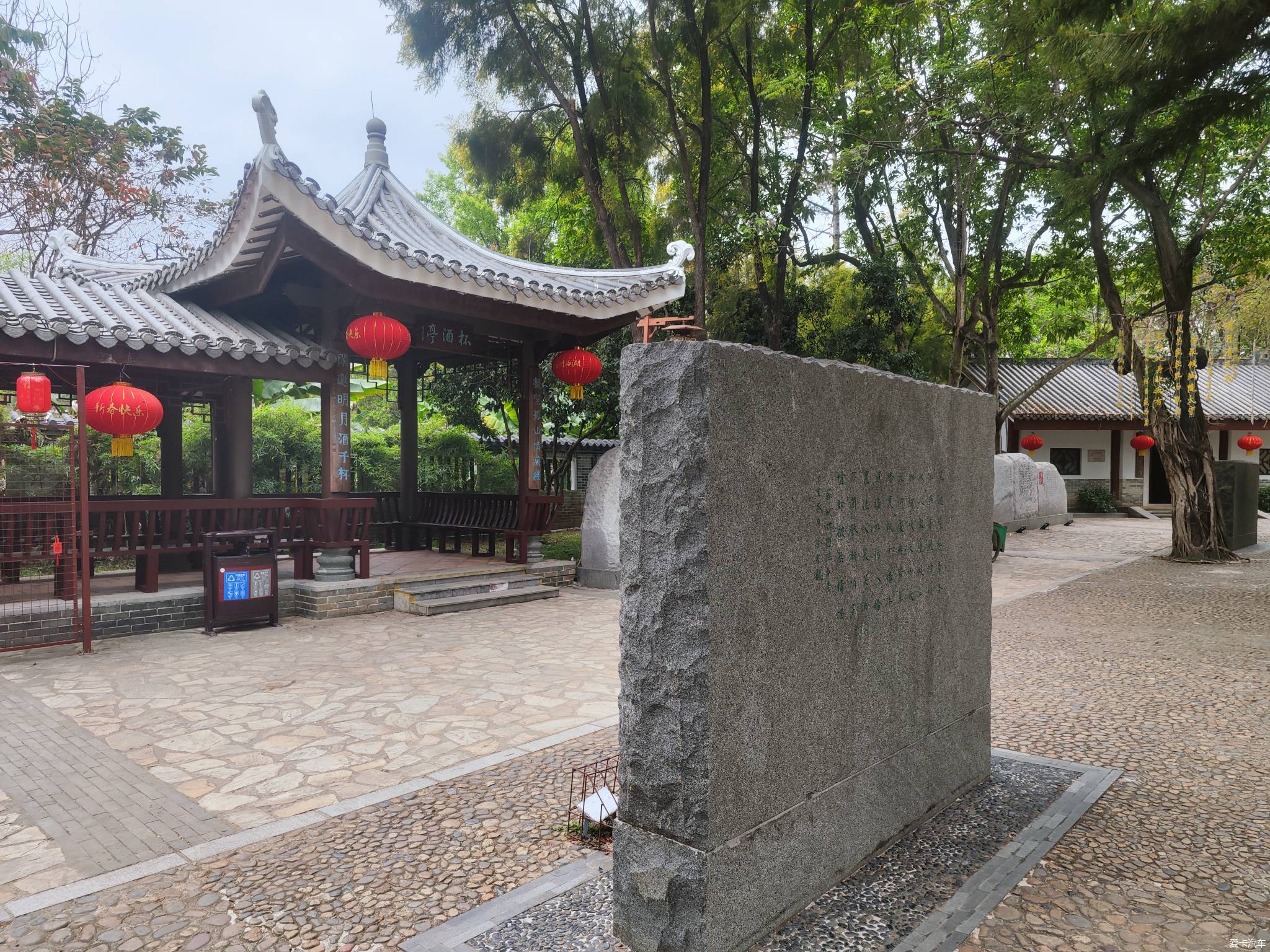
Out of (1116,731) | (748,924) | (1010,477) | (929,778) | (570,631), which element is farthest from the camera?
(1010,477)

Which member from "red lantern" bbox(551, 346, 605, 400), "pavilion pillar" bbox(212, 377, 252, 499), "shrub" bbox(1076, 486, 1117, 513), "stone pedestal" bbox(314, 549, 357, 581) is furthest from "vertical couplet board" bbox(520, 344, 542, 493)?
"shrub" bbox(1076, 486, 1117, 513)

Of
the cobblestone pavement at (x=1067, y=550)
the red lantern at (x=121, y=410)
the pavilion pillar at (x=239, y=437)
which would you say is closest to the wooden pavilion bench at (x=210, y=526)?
the pavilion pillar at (x=239, y=437)

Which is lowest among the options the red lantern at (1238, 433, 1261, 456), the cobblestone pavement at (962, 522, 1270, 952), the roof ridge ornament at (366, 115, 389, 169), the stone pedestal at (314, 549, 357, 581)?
the cobblestone pavement at (962, 522, 1270, 952)

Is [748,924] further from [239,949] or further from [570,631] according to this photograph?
[570,631]

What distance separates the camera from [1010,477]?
59.2 feet

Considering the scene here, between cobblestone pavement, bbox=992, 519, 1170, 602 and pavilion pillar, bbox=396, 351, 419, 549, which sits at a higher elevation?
pavilion pillar, bbox=396, 351, 419, 549

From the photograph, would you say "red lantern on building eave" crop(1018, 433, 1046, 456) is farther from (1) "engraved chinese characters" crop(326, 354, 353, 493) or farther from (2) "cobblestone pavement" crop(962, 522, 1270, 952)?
(1) "engraved chinese characters" crop(326, 354, 353, 493)

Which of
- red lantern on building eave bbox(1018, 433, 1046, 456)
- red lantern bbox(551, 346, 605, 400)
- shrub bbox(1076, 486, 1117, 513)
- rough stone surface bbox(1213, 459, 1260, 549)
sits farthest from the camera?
shrub bbox(1076, 486, 1117, 513)

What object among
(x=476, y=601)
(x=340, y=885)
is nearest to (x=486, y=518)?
(x=476, y=601)

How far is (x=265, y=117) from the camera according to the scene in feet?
24.8

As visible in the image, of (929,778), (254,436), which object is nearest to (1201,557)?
(929,778)

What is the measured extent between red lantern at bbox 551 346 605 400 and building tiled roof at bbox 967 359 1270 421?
50.2 ft

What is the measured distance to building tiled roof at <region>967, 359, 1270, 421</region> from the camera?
23719 mm

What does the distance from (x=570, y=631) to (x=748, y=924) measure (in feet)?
17.4
